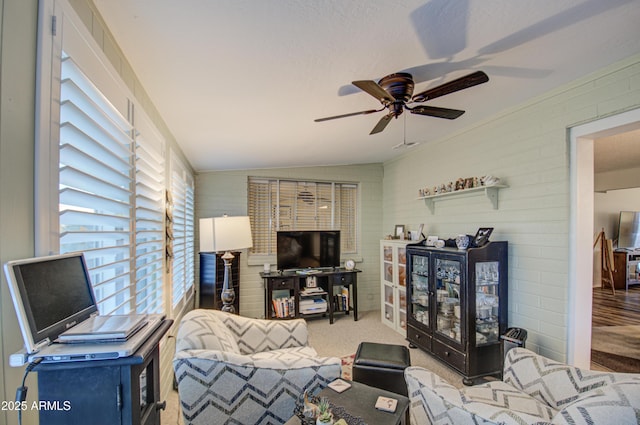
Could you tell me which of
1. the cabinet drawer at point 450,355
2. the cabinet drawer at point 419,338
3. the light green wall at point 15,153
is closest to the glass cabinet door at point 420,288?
the cabinet drawer at point 419,338

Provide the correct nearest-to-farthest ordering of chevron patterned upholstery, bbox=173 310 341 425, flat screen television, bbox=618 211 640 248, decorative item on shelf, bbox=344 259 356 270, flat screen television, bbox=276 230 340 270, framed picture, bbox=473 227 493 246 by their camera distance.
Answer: chevron patterned upholstery, bbox=173 310 341 425 → framed picture, bbox=473 227 493 246 → flat screen television, bbox=276 230 340 270 → decorative item on shelf, bbox=344 259 356 270 → flat screen television, bbox=618 211 640 248

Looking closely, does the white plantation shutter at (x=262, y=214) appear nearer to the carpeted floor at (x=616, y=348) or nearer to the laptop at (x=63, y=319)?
the laptop at (x=63, y=319)

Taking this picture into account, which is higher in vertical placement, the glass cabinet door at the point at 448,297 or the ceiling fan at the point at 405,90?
the ceiling fan at the point at 405,90

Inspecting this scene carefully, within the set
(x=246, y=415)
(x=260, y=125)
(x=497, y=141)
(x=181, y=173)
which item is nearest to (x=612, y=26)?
(x=497, y=141)

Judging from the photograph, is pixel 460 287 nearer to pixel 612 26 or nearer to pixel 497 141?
pixel 497 141

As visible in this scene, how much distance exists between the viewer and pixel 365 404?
1.54m

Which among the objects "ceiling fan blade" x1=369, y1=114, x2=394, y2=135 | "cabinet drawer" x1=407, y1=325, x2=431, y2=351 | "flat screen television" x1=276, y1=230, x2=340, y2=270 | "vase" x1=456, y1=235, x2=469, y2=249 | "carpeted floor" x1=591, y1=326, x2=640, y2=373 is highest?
"ceiling fan blade" x1=369, y1=114, x2=394, y2=135

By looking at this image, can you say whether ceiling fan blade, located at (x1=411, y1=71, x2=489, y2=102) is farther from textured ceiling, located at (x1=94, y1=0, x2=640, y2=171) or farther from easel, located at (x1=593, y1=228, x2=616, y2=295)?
easel, located at (x1=593, y1=228, x2=616, y2=295)

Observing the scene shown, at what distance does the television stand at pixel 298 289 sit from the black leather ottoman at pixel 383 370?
6.90 feet

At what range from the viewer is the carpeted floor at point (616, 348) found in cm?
293

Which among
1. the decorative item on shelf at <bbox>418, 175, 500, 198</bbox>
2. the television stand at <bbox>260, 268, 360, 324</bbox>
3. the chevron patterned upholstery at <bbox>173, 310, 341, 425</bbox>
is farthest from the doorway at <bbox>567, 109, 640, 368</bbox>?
the television stand at <bbox>260, 268, 360, 324</bbox>

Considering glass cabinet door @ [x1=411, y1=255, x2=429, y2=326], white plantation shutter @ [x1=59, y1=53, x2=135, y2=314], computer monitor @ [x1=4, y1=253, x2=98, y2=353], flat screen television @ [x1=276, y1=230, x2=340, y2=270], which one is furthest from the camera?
flat screen television @ [x1=276, y1=230, x2=340, y2=270]

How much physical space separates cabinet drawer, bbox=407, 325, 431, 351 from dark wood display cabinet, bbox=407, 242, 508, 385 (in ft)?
0.30

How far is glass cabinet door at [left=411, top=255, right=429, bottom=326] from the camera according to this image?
3.42 meters
